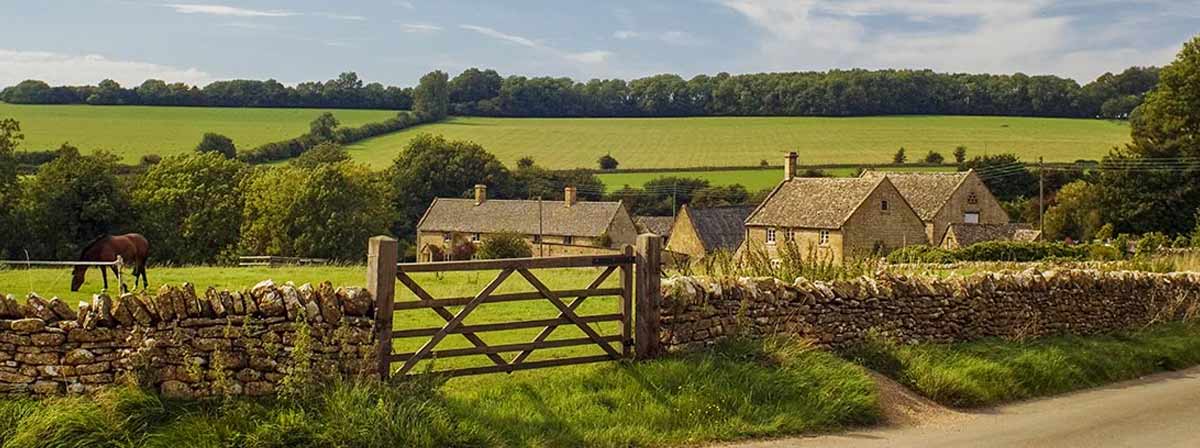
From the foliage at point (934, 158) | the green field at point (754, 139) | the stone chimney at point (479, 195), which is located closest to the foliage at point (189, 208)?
the stone chimney at point (479, 195)

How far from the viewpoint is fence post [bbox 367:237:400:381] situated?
35.1 ft

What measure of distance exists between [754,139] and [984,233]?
53.9m

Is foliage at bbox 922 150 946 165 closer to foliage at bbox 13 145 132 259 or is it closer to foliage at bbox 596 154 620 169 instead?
foliage at bbox 596 154 620 169

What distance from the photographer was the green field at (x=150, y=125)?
305 feet

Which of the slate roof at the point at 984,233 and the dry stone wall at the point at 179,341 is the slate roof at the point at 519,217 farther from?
the dry stone wall at the point at 179,341

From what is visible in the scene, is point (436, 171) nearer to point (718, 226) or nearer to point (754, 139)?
point (718, 226)

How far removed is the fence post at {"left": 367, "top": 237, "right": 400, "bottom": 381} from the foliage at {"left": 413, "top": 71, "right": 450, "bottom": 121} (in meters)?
114

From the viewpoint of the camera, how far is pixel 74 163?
2477 inches

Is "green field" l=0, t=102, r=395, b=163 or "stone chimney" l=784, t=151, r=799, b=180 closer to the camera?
"stone chimney" l=784, t=151, r=799, b=180

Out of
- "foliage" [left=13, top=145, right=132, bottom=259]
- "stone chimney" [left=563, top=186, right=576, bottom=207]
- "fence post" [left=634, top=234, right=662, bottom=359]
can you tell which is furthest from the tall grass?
"stone chimney" [left=563, top=186, right=576, bottom=207]

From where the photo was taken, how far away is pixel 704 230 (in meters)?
71.6

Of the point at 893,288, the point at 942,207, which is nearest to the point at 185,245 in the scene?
the point at 942,207

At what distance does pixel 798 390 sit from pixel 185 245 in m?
60.8

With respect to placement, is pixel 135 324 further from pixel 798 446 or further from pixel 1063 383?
pixel 1063 383
